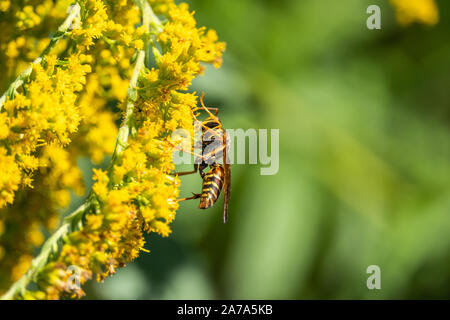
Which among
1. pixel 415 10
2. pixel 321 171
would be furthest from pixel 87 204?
pixel 415 10

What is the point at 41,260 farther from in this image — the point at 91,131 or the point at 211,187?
the point at 211,187

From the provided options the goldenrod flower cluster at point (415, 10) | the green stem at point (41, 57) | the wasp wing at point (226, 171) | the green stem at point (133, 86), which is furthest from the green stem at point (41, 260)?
the goldenrod flower cluster at point (415, 10)

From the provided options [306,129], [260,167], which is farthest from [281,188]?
[306,129]

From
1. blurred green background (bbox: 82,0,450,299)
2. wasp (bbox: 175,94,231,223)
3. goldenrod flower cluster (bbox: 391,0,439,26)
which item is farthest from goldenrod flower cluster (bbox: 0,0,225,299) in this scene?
goldenrod flower cluster (bbox: 391,0,439,26)

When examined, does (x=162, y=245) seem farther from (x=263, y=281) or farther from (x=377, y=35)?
(x=377, y=35)

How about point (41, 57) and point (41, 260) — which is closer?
point (41, 260)

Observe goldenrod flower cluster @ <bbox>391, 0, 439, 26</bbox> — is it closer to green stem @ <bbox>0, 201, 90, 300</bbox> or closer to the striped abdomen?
the striped abdomen
